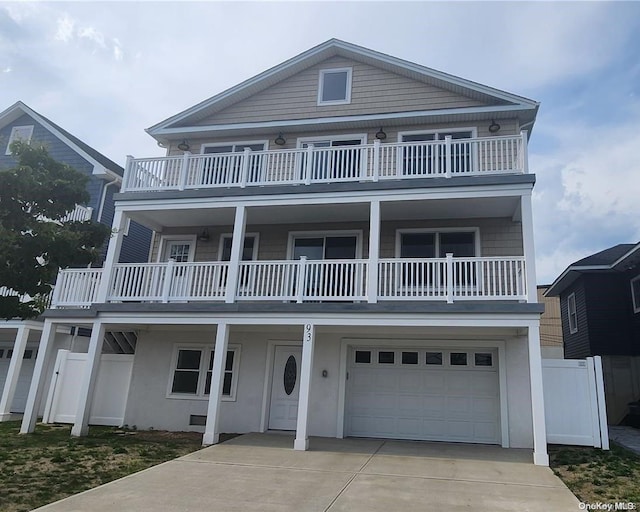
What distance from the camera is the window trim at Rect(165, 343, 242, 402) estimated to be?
12389 mm

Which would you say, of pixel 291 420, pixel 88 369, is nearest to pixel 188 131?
pixel 88 369

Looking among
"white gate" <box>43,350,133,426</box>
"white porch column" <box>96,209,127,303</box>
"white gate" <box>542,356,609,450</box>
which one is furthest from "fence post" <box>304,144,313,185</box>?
"white gate" <box>43,350,133,426</box>

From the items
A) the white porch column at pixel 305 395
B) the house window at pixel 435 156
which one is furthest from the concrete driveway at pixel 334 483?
the house window at pixel 435 156

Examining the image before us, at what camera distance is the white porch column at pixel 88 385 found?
35.7 ft

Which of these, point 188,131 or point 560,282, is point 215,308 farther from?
point 560,282

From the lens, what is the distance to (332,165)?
471 inches

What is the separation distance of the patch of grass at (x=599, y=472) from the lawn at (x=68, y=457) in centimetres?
682

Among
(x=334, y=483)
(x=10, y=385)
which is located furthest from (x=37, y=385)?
(x=334, y=483)

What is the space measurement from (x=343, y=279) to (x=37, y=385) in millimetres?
7650

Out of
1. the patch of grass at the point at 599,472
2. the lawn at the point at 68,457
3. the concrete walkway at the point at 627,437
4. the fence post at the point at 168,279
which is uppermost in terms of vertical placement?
the fence post at the point at 168,279

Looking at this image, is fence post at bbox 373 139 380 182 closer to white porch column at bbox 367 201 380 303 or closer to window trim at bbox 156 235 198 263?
white porch column at bbox 367 201 380 303

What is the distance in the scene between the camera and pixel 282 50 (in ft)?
49.5

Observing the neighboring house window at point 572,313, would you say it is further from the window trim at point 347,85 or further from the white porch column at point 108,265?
the white porch column at point 108,265

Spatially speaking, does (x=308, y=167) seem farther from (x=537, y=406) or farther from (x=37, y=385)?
(x=37, y=385)
